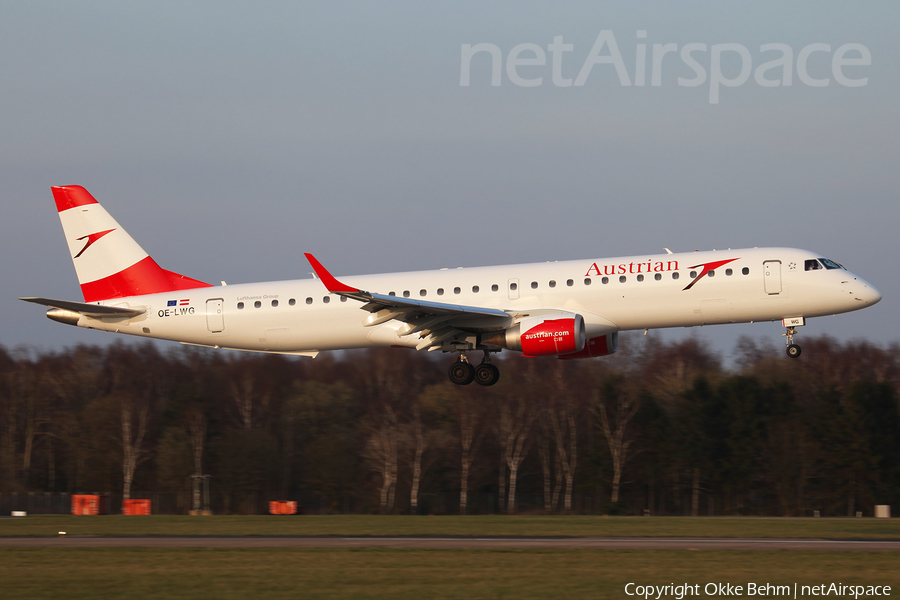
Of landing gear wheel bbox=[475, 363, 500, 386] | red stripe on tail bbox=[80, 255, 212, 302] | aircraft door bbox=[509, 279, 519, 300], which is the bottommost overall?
landing gear wheel bbox=[475, 363, 500, 386]

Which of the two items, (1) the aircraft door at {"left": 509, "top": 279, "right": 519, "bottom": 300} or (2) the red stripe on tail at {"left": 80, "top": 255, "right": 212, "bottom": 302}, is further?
(2) the red stripe on tail at {"left": 80, "top": 255, "right": 212, "bottom": 302}

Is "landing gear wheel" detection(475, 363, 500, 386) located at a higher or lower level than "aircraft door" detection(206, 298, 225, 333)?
lower

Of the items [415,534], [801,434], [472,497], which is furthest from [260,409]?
[415,534]

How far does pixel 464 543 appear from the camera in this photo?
29.6 meters

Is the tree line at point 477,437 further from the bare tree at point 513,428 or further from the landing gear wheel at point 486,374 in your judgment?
the landing gear wheel at point 486,374

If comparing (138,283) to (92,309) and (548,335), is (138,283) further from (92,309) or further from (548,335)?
(548,335)

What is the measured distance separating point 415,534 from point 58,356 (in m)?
66.4

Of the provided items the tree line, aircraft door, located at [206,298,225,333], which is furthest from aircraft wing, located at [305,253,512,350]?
the tree line

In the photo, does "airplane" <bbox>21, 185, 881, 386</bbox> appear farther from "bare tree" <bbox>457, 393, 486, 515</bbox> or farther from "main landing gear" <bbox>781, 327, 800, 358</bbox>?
"bare tree" <bbox>457, 393, 486, 515</bbox>

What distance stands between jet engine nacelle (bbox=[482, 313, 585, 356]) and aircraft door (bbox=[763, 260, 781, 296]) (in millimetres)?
6175

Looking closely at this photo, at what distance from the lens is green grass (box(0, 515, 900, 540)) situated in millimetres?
34369

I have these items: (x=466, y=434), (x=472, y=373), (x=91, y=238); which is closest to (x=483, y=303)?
(x=472, y=373)

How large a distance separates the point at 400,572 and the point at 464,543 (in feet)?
22.9

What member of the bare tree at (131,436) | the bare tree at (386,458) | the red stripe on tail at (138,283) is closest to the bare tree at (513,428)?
the bare tree at (386,458)
